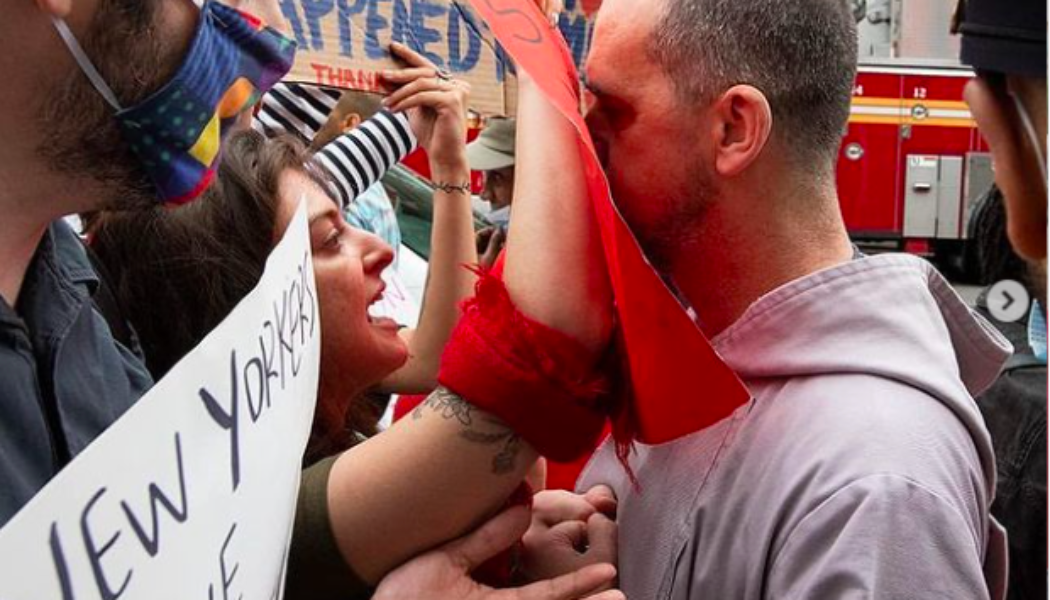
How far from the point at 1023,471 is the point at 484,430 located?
142cm

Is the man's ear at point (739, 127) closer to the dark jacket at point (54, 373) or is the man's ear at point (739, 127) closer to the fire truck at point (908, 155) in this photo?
the dark jacket at point (54, 373)

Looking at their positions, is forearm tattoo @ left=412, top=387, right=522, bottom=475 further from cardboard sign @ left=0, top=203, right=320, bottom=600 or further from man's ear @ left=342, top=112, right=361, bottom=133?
man's ear @ left=342, top=112, right=361, bottom=133

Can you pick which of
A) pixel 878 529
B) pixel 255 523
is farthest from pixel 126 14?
pixel 878 529

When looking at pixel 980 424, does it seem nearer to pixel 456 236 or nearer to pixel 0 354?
pixel 0 354

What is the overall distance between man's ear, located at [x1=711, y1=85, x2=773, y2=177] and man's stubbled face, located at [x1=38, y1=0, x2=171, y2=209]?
682 millimetres

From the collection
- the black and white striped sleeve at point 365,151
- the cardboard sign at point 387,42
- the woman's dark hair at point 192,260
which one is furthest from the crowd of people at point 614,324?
the black and white striped sleeve at point 365,151

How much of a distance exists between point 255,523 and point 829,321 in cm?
72

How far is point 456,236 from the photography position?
2.82m

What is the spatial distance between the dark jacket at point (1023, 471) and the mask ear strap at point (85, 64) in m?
1.76

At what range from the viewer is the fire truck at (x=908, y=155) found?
39.7ft

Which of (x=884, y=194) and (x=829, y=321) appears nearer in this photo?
(x=829, y=321)

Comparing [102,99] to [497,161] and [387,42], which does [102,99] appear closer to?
[387,42]

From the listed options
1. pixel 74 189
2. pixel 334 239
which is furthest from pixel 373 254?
pixel 74 189

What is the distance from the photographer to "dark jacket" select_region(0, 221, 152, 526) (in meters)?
1.21
